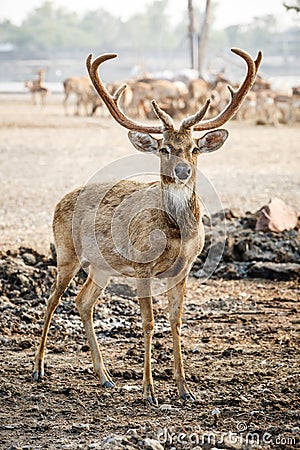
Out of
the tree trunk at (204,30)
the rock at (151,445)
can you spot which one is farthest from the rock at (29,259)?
the tree trunk at (204,30)

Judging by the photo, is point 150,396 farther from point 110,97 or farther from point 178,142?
point 110,97

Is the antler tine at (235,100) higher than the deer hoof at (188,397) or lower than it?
higher

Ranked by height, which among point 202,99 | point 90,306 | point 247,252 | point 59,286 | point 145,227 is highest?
point 145,227

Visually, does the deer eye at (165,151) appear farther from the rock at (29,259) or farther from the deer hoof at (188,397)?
the rock at (29,259)

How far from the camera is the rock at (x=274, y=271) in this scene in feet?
31.3

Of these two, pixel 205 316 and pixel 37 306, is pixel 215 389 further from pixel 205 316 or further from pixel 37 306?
pixel 37 306

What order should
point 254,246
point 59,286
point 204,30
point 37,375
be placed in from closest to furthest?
point 37,375 → point 59,286 → point 254,246 → point 204,30

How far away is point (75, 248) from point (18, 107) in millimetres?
35502

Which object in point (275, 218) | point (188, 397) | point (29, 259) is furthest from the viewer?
point (275, 218)

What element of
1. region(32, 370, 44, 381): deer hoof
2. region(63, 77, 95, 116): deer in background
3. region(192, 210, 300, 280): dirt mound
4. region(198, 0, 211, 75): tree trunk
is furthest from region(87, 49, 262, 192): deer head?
region(198, 0, 211, 75): tree trunk

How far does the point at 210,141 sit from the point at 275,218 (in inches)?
182

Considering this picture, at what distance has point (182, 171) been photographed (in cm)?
588

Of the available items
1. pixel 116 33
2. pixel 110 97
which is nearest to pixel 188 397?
pixel 110 97

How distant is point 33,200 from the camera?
46.6 feet
